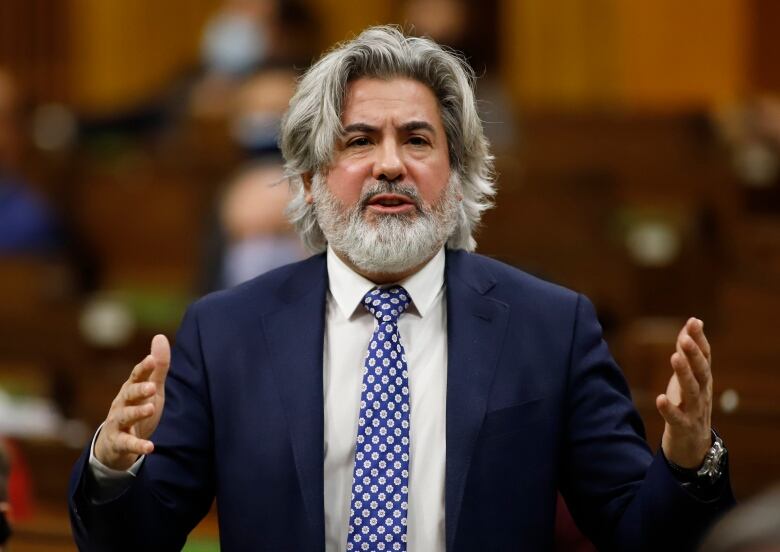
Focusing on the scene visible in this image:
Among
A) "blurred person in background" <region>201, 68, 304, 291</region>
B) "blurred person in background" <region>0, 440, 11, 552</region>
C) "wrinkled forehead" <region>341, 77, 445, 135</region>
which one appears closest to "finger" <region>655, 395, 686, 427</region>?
"wrinkled forehead" <region>341, 77, 445, 135</region>

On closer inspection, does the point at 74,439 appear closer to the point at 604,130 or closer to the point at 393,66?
the point at 393,66

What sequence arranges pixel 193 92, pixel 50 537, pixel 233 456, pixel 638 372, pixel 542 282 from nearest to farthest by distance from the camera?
pixel 233 456, pixel 542 282, pixel 50 537, pixel 638 372, pixel 193 92

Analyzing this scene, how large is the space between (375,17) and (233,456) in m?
6.55

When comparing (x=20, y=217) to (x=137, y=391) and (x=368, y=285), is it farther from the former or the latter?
(x=137, y=391)

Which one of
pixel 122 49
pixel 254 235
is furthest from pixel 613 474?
pixel 122 49

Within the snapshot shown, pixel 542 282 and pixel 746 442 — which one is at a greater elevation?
pixel 542 282

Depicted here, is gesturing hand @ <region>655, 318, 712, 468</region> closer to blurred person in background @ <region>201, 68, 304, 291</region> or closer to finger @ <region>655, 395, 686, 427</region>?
finger @ <region>655, 395, 686, 427</region>

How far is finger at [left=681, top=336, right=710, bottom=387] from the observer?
7.39 ft

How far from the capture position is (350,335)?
260 cm

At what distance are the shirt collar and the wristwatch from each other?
20.4 inches

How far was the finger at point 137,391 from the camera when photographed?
2293 millimetres

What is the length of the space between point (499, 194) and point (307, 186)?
3042 millimetres

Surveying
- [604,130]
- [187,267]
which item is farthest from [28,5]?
[604,130]

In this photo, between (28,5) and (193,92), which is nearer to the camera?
(193,92)
